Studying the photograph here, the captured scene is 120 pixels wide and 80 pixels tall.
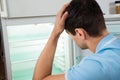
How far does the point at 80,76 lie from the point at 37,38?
1.05m

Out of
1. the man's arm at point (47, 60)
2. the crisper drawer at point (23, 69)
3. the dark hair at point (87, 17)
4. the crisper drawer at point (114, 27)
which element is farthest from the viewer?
the crisper drawer at point (23, 69)

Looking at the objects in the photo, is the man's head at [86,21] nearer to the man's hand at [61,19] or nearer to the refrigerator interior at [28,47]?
the man's hand at [61,19]

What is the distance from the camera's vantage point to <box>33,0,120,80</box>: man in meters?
0.77

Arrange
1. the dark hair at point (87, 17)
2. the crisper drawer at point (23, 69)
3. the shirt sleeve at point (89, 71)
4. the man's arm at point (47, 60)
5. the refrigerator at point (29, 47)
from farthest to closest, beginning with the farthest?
the crisper drawer at point (23, 69), the refrigerator at point (29, 47), the man's arm at point (47, 60), the dark hair at point (87, 17), the shirt sleeve at point (89, 71)

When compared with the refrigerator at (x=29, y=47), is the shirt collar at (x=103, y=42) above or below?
above

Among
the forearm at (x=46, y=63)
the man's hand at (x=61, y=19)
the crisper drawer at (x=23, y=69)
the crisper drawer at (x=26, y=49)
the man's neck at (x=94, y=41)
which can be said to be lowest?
the crisper drawer at (x=23, y=69)

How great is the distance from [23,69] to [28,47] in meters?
0.21

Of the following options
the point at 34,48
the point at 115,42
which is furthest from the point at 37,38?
the point at 115,42

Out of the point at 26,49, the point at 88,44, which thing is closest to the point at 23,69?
the point at 26,49

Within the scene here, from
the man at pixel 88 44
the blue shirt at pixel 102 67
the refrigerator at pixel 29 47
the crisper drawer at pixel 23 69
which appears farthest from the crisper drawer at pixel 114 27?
the crisper drawer at pixel 23 69

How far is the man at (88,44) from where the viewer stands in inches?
30.3

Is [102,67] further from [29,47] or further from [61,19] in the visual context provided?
[29,47]

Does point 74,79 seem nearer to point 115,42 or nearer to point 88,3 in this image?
point 115,42

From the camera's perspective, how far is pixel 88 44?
934 mm
